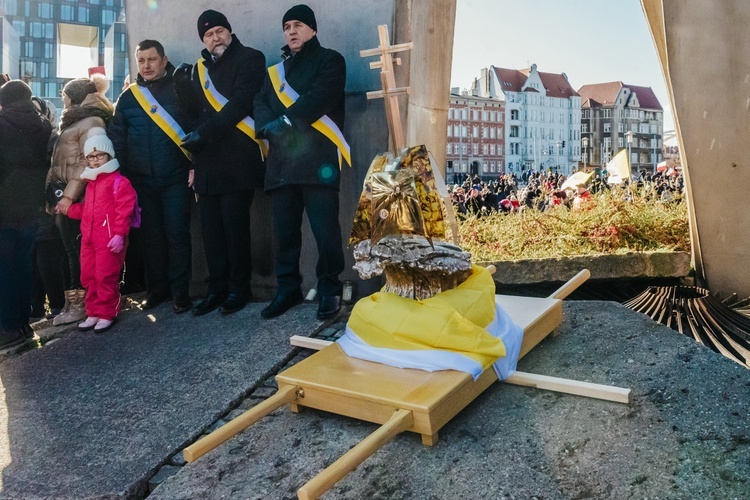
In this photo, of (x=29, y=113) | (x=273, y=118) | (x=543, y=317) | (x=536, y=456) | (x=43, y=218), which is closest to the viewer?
(x=536, y=456)

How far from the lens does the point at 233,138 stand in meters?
4.89

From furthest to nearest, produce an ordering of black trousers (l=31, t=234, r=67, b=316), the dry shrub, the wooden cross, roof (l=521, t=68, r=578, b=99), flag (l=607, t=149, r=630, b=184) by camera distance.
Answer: roof (l=521, t=68, r=578, b=99) → flag (l=607, t=149, r=630, b=184) → the dry shrub → black trousers (l=31, t=234, r=67, b=316) → the wooden cross

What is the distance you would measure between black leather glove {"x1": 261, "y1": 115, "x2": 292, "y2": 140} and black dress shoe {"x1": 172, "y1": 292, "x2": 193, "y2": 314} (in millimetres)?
1596

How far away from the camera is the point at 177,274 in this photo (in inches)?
208

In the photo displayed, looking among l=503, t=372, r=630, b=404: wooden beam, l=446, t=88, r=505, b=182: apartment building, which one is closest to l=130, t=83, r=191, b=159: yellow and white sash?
l=503, t=372, r=630, b=404: wooden beam

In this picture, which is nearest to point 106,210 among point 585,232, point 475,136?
point 585,232

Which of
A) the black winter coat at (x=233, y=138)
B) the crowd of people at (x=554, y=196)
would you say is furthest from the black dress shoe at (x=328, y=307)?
the crowd of people at (x=554, y=196)

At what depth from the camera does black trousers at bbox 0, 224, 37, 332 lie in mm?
4910

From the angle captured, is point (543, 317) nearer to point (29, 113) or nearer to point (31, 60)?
point (29, 113)

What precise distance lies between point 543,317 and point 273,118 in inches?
93.9

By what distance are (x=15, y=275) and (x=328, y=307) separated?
250 centimetres

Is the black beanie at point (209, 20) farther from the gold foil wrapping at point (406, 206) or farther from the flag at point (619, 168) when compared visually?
the flag at point (619, 168)

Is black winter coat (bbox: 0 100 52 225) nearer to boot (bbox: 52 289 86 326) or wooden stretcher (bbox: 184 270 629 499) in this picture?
boot (bbox: 52 289 86 326)

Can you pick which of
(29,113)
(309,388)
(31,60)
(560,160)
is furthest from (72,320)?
(31,60)
